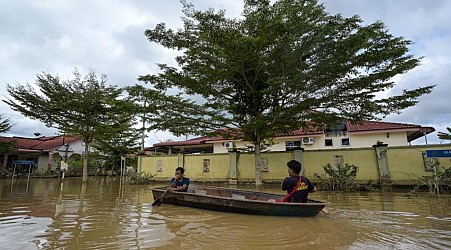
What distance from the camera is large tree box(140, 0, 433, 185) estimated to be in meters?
10.1

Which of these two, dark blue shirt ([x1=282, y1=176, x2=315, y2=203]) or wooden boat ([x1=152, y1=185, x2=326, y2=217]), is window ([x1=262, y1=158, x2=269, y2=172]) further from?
dark blue shirt ([x1=282, y1=176, x2=315, y2=203])

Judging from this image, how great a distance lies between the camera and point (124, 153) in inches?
1056

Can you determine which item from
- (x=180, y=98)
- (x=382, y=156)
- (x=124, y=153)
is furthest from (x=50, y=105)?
(x=382, y=156)

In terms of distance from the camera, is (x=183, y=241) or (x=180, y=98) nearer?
(x=183, y=241)

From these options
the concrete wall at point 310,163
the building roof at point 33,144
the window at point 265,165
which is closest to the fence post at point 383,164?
Result: the concrete wall at point 310,163

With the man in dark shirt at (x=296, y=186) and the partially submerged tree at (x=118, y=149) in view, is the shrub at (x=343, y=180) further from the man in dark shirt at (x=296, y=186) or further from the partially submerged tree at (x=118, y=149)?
the partially submerged tree at (x=118, y=149)

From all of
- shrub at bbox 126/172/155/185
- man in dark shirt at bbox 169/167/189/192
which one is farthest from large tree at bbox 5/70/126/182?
man in dark shirt at bbox 169/167/189/192

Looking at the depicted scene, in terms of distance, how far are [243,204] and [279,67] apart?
735cm

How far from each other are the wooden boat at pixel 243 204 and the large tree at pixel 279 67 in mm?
4599

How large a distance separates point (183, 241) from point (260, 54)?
8.93 metres

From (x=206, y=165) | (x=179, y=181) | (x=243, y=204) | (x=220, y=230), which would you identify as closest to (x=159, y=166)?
(x=206, y=165)

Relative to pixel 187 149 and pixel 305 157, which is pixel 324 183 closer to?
pixel 305 157

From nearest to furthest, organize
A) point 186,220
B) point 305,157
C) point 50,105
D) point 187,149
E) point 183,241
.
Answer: point 183,241
point 186,220
point 305,157
point 50,105
point 187,149

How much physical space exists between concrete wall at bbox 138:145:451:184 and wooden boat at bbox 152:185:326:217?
7.29 meters
